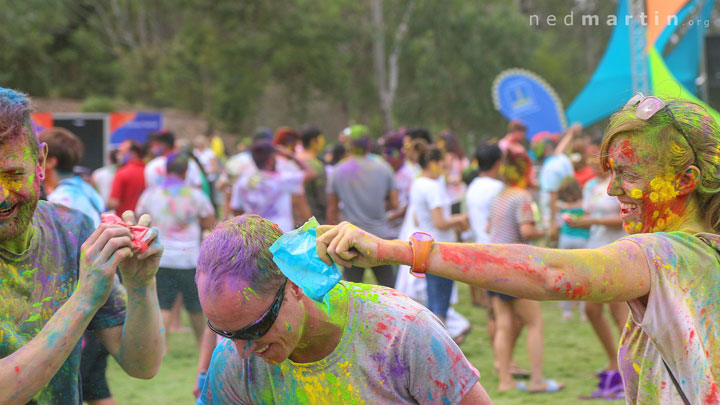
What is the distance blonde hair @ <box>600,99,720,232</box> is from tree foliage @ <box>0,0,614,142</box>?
3075 cm

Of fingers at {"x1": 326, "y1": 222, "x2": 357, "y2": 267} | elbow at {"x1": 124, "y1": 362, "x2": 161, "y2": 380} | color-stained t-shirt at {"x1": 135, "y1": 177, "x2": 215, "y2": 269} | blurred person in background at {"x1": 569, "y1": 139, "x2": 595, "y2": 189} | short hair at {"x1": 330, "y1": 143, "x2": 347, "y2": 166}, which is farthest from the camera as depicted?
short hair at {"x1": 330, "y1": 143, "x2": 347, "y2": 166}

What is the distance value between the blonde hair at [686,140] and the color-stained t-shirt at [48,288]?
171 cm

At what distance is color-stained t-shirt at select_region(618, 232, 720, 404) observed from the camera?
1931 millimetres

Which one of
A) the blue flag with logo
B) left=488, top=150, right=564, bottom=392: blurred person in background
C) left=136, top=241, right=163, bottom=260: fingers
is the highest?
the blue flag with logo

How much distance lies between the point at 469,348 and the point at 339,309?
6.01 metres

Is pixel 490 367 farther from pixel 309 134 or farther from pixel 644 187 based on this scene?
pixel 644 187

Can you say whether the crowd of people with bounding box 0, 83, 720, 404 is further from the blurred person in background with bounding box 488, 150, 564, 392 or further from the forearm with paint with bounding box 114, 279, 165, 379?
the blurred person in background with bounding box 488, 150, 564, 392

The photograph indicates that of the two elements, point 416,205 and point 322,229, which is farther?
point 416,205

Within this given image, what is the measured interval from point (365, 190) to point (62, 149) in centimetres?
328

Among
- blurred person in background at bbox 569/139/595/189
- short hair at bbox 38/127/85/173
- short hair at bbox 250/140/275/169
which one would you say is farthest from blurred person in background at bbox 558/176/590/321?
short hair at bbox 38/127/85/173

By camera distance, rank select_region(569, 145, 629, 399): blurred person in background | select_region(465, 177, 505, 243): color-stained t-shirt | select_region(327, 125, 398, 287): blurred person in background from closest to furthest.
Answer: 1. select_region(569, 145, 629, 399): blurred person in background
2. select_region(465, 177, 505, 243): color-stained t-shirt
3. select_region(327, 125, 398, 287): blurred person in background

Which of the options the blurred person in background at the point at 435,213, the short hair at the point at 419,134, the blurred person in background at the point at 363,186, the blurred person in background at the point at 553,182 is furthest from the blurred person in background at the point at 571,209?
the short hair at the point at 419,134

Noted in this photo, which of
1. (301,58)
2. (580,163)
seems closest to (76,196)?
A: (580,163)

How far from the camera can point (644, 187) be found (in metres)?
2.11
